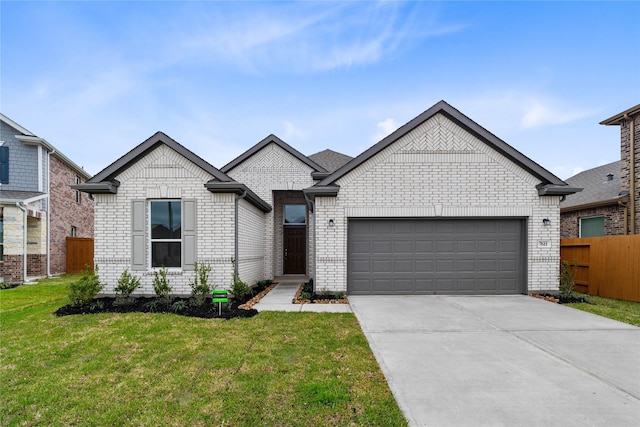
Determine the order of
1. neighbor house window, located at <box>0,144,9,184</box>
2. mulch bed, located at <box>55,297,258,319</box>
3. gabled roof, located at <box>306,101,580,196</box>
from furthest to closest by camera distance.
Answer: neighbor house window, located at <box>0,144,9,184</box>
gabled roof, located at <box>306,101,580,196</box>
mulch bed, located at <box>55,297,258,319</box>

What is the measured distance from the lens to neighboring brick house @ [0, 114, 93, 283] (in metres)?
13.1

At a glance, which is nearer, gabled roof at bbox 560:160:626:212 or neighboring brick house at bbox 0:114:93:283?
neighboring brick house at bbox 0:114:93:283

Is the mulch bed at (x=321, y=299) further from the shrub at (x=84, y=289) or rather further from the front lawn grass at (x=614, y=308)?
the front lawn grass at (x=614, y=308)

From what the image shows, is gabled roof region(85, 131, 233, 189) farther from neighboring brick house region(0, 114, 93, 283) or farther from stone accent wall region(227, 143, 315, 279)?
neighboring brick house region(0, 114, 93, 283)

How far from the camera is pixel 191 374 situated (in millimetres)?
3969

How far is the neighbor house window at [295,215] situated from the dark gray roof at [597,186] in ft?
40.8

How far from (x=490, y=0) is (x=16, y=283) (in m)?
19.5

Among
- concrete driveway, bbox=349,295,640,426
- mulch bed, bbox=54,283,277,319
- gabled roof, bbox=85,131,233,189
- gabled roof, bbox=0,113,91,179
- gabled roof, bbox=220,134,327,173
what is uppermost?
gabled roof, bbox=0,113,91,179

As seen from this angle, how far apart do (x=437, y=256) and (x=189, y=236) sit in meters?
7.01

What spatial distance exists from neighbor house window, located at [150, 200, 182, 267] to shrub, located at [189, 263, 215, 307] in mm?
634

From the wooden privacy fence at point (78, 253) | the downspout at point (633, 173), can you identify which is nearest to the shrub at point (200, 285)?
the wooden privacy fence at point (78, 253)

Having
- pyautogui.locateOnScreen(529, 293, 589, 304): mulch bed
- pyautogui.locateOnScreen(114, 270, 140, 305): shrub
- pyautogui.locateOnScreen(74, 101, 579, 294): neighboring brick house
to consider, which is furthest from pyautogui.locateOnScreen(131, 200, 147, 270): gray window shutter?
pyautogui.locateOnScreen(529, 293, 589, 304): mulch bed

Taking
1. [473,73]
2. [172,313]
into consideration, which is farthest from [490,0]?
[172,313]

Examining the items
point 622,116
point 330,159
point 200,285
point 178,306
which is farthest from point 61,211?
point 622,116
